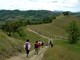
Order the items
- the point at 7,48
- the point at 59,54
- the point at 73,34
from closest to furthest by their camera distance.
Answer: the point at 7,48
the point at 59,54
the point at 73,34

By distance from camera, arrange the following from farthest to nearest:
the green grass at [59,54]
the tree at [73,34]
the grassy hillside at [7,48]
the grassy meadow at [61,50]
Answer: the tree at [73,34], the grassy meadow at [61,50], the green grass at [59,54], the grassy hillside at [7,48]

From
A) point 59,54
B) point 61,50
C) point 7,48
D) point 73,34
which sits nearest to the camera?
point 7,48

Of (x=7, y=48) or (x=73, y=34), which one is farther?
(x=73, y=34)

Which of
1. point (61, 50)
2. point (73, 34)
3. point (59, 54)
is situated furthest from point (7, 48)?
point (73, 34)

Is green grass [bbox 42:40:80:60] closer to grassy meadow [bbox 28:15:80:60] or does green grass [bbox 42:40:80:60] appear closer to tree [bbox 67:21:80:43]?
grassy meadow [bbox 28:15:80:60]

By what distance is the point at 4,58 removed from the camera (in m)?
25.1

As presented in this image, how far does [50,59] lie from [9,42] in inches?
304

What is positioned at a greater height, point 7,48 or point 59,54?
point 7,48

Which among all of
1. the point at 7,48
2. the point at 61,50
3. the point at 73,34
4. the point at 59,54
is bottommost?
the point at 73,34

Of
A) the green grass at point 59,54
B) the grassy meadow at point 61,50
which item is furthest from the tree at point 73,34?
the green grass at point 59,54

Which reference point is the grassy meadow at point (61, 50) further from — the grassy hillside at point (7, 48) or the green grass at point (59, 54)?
the grassy hillside at point (7, 48)

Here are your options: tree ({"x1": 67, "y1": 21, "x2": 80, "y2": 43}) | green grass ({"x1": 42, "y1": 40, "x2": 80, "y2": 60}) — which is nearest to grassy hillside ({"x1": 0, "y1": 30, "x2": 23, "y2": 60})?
green grass ({"x1": 42, "y1": 40, "x2": 80, "y2": 60})

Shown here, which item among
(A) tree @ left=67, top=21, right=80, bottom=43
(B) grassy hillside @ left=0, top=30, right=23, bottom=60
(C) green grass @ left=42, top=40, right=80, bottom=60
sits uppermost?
(B) grassy hillside @ left=0, top=30, right=23, bottom=60

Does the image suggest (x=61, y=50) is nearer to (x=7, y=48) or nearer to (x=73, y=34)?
(x=7, y=48)
